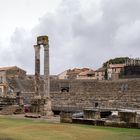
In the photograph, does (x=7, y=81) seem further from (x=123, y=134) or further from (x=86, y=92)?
(x=123, y=134)

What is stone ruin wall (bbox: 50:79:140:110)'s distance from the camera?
185 ft

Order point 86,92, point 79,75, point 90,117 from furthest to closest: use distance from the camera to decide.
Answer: point 79,75, point 86,92, point 90,117

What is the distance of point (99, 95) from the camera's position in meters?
66.2

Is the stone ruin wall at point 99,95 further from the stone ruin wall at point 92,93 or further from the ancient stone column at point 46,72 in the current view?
the ancient stone column at point 46,72

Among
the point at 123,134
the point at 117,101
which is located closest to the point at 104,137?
the point at 123,134

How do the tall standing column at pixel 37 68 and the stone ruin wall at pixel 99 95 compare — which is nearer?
the tall standing column at pixel 37 68

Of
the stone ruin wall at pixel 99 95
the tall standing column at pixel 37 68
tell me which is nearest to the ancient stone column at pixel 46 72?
the tall standing column at pixel 37 68

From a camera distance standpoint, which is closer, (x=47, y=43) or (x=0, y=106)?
(x=47, y=43)

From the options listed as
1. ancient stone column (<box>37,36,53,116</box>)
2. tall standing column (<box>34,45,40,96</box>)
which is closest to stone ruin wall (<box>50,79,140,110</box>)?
tall standing column (<box>34,45,40,96</box>)

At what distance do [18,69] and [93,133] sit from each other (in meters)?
81.6

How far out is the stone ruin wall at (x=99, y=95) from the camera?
56.5 meters

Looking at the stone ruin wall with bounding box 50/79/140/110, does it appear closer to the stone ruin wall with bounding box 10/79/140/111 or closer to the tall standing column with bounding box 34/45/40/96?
the stone ruin wall with bounding box 10/79/140/111

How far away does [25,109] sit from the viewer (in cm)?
3991

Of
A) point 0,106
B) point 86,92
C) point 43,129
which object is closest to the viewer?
point 43,129
